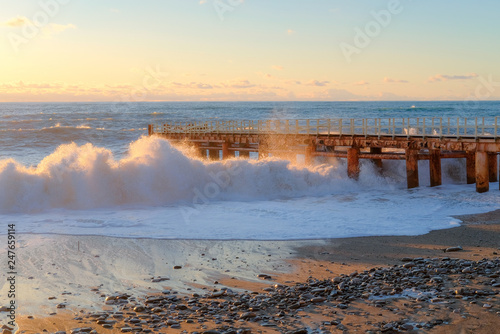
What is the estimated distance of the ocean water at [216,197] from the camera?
1556 centimetres

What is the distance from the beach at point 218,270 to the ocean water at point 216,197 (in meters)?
1.05

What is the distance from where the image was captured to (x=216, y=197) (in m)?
22.3

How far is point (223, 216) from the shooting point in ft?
57.8

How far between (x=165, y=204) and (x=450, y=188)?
12.0m

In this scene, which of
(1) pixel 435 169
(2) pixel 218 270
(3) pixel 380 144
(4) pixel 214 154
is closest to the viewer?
(2) pixel 218 270

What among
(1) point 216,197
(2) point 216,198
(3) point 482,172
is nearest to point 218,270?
(2) point 216,198

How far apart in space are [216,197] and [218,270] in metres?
11.4

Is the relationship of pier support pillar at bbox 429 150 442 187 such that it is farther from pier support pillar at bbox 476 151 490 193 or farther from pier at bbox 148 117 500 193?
pier support pillar at bbox 476 151 490 193

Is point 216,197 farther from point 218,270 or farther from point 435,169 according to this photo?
point 218,270

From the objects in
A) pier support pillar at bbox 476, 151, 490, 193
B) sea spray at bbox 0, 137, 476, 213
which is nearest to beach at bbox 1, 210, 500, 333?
sea spray at bbox 0, 137, 476, 213

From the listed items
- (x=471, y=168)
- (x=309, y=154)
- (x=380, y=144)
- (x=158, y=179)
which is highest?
(x=380, y=144)

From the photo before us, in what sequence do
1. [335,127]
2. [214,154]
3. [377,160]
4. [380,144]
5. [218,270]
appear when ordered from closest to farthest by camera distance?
[218,270] → [380,144] → [377,160] → [335,127] → [214,154]

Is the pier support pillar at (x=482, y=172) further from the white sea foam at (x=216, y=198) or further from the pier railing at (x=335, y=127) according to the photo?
the pier railing at (x=335, y=127)

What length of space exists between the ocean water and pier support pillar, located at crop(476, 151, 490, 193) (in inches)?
16.0
